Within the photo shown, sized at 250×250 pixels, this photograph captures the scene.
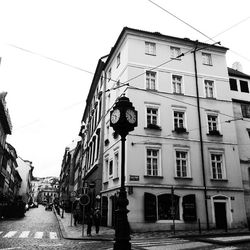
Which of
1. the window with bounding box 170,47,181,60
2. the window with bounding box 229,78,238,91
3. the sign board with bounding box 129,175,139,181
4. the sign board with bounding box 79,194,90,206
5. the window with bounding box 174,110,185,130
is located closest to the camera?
the sign board with bounding box 79,194,90,206

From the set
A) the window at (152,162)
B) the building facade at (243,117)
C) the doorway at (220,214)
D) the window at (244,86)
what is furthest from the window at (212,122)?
the doorway at (220,214)

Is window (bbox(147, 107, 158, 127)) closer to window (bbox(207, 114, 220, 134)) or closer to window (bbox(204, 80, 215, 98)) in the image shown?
window (bbox(207, 114, 220, 134))

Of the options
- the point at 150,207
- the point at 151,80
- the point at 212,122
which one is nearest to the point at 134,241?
the point at 150,207

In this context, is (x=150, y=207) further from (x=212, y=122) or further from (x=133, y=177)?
(x=212, y=122)

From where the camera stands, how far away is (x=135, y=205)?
1981 cm

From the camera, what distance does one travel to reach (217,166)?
23.0 metres

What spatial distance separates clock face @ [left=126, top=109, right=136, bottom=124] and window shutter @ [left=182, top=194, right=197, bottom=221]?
15.2m

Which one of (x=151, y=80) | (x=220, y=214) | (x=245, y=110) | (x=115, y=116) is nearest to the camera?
(x=115, y=116)

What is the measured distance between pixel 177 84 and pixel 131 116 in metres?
18.4

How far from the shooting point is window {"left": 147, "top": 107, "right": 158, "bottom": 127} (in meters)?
22.9

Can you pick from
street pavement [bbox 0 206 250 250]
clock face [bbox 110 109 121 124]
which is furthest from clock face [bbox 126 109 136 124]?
street pavement [bbox 0 206 250 250]

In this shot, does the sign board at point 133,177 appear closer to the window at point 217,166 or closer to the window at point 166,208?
the window at point 166,208

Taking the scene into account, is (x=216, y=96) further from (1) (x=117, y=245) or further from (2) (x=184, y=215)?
(1) (x=117, y=245)

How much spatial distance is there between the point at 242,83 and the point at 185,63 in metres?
7.36
